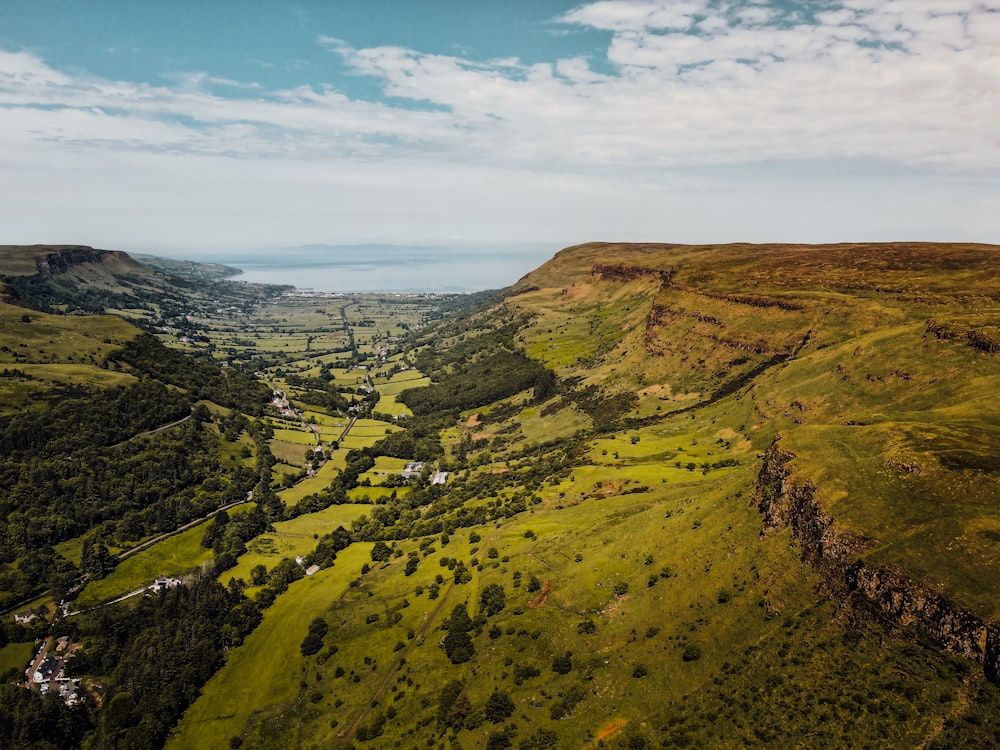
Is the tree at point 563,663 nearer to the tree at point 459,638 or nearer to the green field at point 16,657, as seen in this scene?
the tree at point 459,638

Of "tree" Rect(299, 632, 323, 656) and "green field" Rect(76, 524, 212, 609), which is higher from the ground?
"tree" Rect(299, 632, 323, 656)

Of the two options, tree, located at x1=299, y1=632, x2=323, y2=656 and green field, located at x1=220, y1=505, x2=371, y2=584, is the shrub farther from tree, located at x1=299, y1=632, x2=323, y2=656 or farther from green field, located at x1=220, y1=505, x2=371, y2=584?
green field, located at x1=220, y1=505, x2=371, y2=584

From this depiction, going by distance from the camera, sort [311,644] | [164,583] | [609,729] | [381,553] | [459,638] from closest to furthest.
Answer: [609,729], [459,638], [311,644], [381,553], [164,583]

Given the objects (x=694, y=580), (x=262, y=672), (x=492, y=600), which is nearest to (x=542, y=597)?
(x=492, y=600)

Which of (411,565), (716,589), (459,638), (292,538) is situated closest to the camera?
(716,589)

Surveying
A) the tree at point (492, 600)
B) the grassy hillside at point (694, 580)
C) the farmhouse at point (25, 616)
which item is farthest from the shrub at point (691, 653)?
the farmhouse at point (25, 616)

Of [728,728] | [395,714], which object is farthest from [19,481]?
[728,728]

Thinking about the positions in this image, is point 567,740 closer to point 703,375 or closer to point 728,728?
point 728,728

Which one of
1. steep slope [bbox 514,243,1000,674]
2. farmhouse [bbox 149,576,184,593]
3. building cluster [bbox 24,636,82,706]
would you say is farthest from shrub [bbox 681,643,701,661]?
farmhouse [bbox 149,576,184,593]

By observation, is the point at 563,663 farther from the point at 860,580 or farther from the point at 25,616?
the point at 25,616
